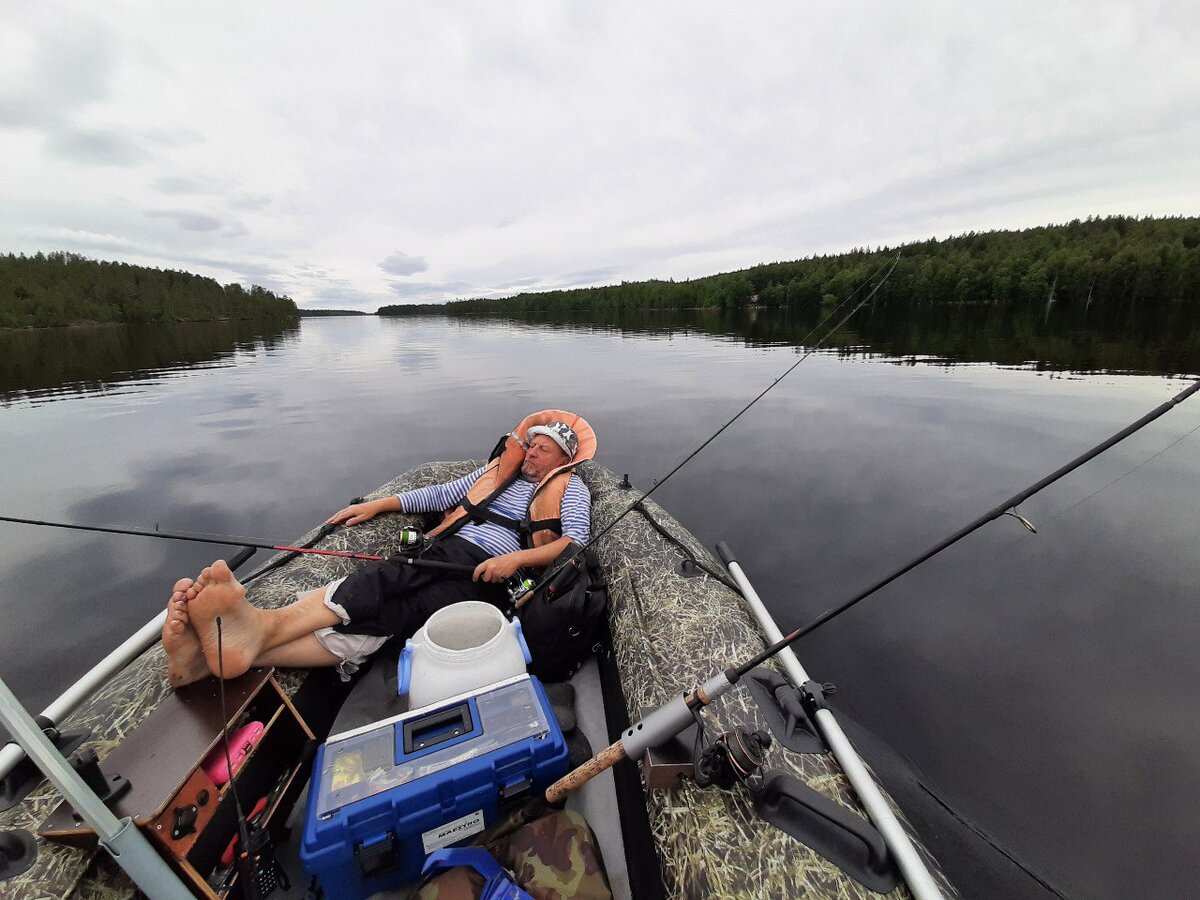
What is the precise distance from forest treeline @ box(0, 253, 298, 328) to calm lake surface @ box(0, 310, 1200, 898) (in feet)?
212

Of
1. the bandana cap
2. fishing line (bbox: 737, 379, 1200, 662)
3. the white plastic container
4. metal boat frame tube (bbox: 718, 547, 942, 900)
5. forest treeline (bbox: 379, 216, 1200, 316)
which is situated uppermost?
forest treeline (bbox: 379, 216, 1200, 316)

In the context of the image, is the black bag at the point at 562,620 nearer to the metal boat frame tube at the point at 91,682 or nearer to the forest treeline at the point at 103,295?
the metal boat frame tube at the point at 91,682

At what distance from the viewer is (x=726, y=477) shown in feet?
29.0

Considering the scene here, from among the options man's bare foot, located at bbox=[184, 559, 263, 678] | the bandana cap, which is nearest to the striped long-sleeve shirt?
the bandana cap

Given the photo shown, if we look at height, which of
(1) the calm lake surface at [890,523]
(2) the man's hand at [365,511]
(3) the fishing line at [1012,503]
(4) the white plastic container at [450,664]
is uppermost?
(3) the fishing line at [1012,503]

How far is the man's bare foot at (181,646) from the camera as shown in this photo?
226cm

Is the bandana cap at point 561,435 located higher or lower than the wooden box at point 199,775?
higher

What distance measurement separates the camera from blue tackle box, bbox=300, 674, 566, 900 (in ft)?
6.19

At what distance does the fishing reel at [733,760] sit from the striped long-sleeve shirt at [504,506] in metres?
2.02

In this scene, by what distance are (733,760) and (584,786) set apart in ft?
4.88

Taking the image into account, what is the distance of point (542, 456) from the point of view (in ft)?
14.4

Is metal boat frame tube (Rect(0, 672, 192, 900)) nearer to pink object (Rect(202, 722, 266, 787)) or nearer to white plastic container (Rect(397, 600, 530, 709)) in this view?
pink object (Rect(202, 722, 266, 787))

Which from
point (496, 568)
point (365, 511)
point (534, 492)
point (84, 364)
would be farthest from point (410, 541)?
point (84, 364)

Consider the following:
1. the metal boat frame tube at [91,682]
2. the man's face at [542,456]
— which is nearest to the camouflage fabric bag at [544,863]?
the metal boat frame tube at [91,682]
